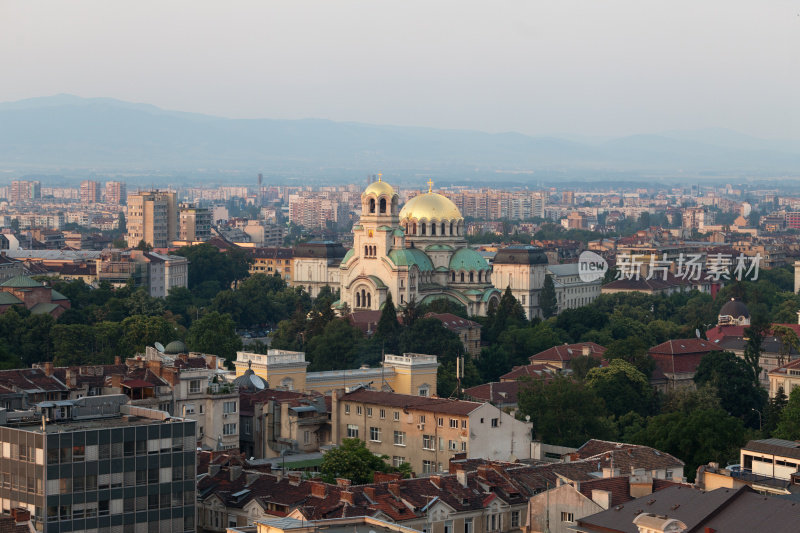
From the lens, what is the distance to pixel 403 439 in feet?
165

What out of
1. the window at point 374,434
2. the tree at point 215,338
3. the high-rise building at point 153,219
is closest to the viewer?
the window at point 374,434

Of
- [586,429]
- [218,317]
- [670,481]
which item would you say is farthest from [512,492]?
[218,317]

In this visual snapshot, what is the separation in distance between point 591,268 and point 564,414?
85.1 metres

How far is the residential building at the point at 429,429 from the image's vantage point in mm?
48281

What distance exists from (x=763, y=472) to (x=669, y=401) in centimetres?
2566

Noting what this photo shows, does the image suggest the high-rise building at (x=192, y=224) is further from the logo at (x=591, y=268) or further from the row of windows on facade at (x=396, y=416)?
the row of windows on facade at (x=396, y=416)

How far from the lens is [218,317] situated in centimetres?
8338

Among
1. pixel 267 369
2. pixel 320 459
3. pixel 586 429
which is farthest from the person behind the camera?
pixel 267 369

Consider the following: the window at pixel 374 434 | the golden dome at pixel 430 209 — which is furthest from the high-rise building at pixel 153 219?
the window at pixel 374 434

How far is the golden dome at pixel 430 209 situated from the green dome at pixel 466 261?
2.85 meters

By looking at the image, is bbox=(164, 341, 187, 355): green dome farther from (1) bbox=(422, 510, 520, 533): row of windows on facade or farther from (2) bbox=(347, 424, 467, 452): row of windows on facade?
(1) bbox=(422, 510, 520, 533): row of windows on facade

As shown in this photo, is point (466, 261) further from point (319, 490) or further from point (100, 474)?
point (100, 474)

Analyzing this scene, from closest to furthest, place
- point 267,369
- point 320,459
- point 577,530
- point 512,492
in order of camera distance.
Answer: point 577,530 < point 512,492 < point 320,459 < point 267,369

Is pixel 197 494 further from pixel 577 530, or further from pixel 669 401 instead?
pixel 669 401
